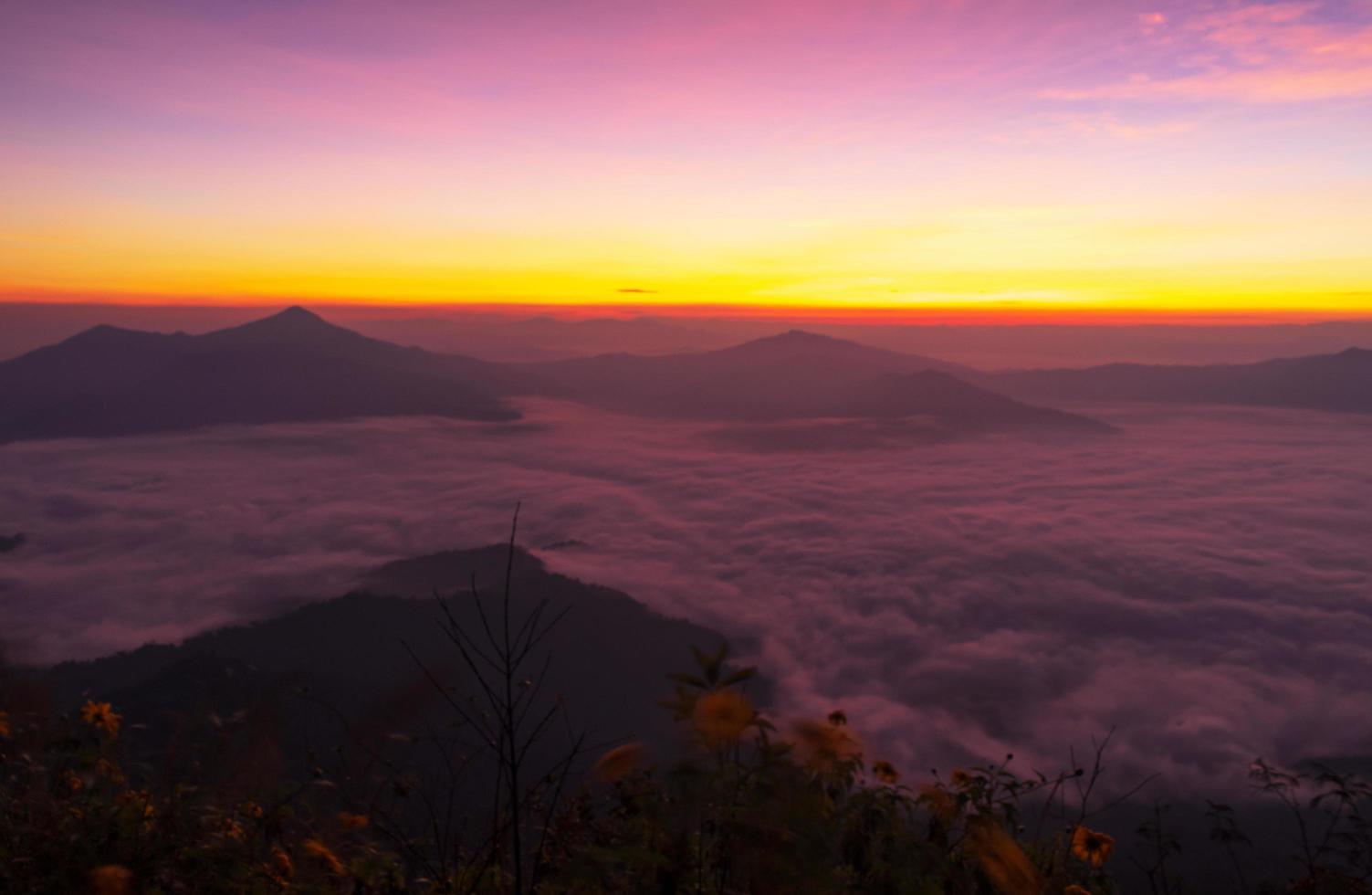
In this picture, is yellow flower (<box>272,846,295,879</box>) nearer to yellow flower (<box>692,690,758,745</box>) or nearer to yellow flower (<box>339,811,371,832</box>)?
yellow flower (<box>339,811,371,832</box>)

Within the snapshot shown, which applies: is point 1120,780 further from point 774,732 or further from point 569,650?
point 774,732

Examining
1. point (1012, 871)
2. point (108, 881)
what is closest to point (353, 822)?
point (108, 881)

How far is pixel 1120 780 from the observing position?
179ft

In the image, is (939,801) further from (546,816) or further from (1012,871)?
(546,816)

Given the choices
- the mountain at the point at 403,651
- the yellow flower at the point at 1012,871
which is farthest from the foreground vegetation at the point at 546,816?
the mountain at the point at 403,651

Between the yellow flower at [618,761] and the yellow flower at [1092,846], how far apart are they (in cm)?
298

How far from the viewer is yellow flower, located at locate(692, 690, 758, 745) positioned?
1732 mm

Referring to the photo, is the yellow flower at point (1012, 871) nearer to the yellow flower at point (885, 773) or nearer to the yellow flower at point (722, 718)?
the yellow flower at point (722, 718)

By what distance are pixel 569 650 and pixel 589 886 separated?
75.5 metres

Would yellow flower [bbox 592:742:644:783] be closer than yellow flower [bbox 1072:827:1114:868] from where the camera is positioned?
Yes

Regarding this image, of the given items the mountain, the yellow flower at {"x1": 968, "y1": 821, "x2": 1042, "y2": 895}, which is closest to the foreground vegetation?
the yellow flower at {"x1": 968, "y1": 821, "x2": 1042, "y2": 895}

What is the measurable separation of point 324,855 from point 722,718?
167 centimetres

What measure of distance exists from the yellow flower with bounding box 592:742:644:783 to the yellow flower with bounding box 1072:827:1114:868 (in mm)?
2976

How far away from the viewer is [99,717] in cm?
459
